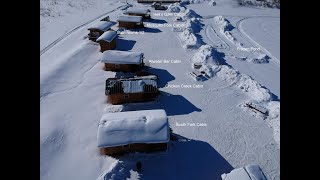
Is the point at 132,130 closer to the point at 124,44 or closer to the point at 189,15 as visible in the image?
the point at 124,44

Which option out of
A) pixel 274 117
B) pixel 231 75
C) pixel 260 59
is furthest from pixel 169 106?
pixel 260 59

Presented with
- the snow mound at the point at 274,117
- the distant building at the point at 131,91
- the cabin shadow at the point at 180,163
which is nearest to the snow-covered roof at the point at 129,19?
the distant building at the point at 131,91

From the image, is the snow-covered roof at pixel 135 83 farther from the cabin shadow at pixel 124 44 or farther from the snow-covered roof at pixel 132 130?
the cabin shadow at pixel 124 44

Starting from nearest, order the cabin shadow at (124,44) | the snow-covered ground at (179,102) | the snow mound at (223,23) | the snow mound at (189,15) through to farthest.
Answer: the snow-covered ground at (179,102) → the cabin shadow at (124,44) → the snow mound at (223,23) → the snow mound at (189,15)

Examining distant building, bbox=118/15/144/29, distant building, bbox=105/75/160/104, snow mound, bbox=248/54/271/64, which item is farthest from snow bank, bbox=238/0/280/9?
distant building, bbox=105/75/160/104

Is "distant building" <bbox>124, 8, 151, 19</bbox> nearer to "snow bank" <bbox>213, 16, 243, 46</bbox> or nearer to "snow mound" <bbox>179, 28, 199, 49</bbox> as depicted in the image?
"snow mound" <bbox>179, 28, 199, 49</bbox>

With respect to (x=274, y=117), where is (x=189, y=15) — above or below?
above
